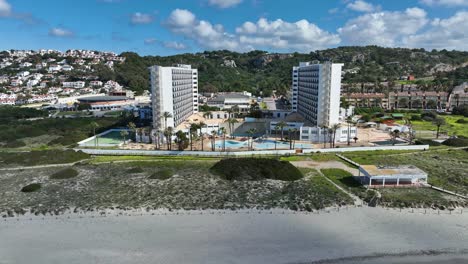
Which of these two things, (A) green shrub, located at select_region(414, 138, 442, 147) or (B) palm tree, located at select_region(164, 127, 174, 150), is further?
(A) green shrub, located at select_region(414, 138, 442, 147)

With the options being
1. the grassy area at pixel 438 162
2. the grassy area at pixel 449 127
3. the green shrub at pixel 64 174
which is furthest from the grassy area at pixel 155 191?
the grassy area at pixel 449 127

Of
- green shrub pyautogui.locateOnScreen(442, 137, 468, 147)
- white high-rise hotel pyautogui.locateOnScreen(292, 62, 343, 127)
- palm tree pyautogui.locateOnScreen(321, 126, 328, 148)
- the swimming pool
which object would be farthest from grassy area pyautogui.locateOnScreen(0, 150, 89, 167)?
green shrub pyautogui.locateOnScreen(442, 137, 468, 147)

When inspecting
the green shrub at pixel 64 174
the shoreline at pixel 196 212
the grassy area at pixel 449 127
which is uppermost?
the grassy area at pixel 449 127

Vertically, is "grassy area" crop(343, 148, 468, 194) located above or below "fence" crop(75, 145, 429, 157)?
below

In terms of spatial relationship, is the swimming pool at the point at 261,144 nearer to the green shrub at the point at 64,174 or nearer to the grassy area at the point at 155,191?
the grassy area at the point at 155,191

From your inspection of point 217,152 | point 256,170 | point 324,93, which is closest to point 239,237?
point 256,170

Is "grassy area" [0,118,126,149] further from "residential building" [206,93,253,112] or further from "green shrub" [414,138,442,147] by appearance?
"green shrub" [414,138,442,147]
